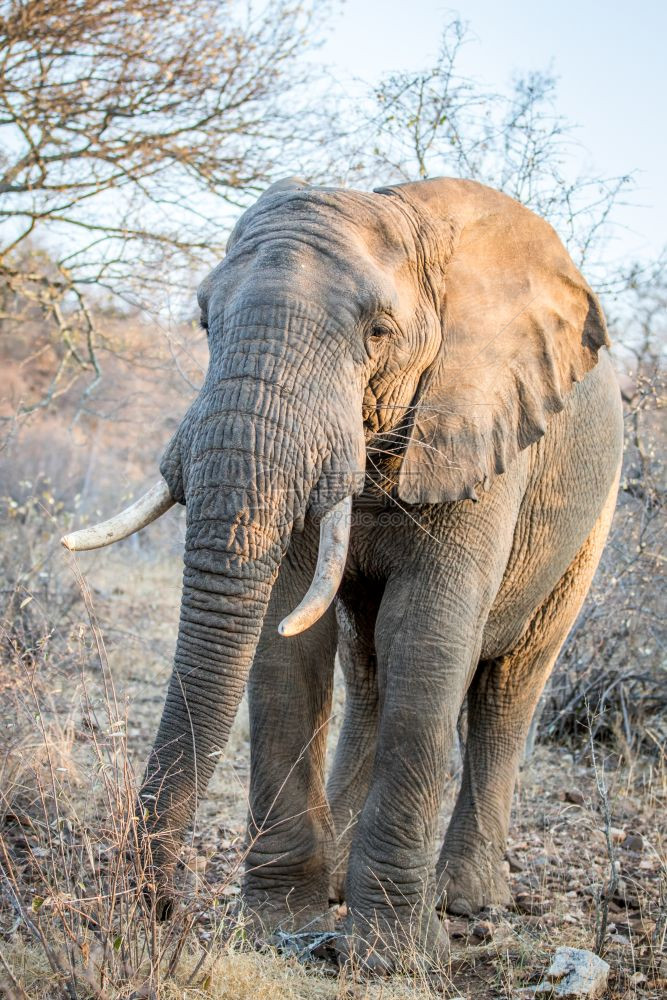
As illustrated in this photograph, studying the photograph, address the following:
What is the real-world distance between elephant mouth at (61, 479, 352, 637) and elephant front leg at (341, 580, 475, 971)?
0.65 meters

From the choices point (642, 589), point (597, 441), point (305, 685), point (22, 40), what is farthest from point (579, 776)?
point (22, 40)

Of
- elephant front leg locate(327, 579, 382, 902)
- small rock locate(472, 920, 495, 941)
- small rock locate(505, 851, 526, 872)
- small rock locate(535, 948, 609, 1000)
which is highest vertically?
elephant front leg locate(327, 579, 382, 902)

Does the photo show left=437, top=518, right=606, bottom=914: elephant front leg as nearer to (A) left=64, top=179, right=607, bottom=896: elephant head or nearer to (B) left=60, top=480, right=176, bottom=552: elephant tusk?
(A) left=64, top=179, right=607, bottom=896: elephant head

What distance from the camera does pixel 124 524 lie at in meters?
3.63

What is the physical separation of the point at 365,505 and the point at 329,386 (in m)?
0.71

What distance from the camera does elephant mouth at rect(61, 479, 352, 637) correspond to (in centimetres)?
345

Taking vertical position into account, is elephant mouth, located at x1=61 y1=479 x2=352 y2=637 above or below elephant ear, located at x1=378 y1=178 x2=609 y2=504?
below

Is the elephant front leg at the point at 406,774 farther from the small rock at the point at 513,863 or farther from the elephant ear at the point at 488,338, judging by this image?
the small rock at the point at 513,863

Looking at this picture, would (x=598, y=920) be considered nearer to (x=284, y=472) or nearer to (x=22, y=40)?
(x=284, y=472)

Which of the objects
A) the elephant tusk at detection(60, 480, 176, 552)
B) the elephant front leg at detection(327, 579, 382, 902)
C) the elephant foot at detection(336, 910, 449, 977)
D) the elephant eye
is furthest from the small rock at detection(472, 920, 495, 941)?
the elephant eye

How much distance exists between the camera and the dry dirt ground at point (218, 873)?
308 cm

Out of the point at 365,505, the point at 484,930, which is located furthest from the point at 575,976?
the point at 365,505

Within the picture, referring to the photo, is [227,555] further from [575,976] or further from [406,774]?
[575,976]

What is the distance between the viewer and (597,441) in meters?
5.51
